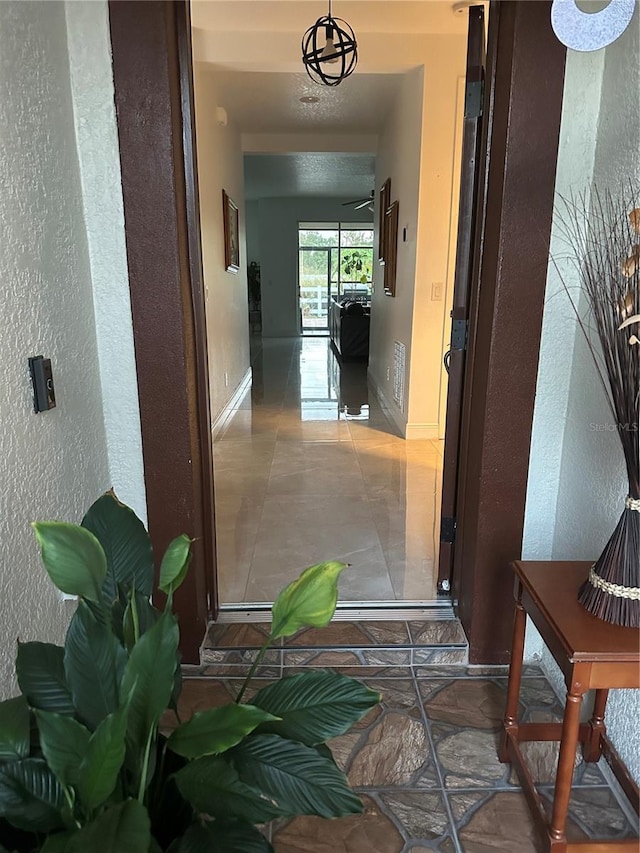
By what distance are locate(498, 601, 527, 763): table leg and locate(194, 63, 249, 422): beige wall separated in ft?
10.5

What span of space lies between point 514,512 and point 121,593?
4.02 feet

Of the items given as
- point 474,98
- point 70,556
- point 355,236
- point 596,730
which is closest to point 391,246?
point 474,98

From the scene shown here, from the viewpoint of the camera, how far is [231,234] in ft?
17.6

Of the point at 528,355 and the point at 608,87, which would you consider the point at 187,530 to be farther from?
the point at 608,87

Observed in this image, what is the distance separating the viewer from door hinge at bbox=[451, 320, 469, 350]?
1.87m

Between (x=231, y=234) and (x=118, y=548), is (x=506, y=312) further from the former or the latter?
(x=231, y=234)

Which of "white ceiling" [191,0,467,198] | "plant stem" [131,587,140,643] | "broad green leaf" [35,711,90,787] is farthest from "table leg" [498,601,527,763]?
"white ceiling" [191,0,467,198]

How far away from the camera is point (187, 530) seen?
1762 mm

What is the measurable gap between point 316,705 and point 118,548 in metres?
0.42

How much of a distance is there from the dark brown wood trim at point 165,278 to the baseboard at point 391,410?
2803 mm

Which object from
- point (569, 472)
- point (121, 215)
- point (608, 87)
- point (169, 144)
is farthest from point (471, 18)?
point (569, 472)

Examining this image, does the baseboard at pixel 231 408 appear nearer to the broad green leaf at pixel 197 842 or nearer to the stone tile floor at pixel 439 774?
the stone tile floor at pixel 439 774

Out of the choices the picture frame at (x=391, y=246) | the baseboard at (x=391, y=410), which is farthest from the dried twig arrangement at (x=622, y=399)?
the picture frame at (x=391, y=246)

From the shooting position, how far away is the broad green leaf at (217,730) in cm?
77
